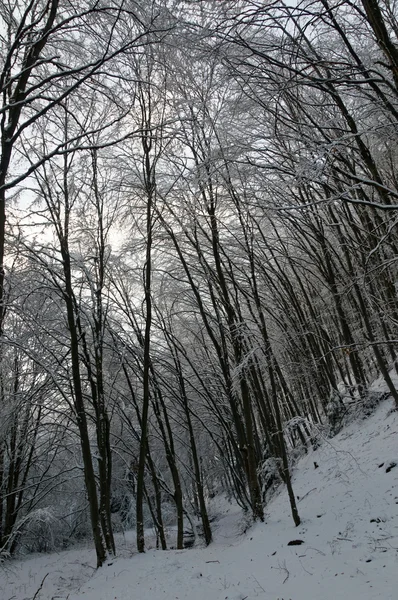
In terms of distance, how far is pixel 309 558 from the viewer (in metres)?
4.90

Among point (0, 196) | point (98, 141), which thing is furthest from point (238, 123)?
point (0, 196)

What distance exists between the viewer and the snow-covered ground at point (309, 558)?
410 centimetres

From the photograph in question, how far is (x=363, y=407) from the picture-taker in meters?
10.1

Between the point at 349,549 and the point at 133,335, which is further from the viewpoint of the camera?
the point at 133,335

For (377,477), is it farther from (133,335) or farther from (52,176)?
(52,176)

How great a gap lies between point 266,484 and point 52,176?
13.0 meters

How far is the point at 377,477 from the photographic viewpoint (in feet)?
20.9

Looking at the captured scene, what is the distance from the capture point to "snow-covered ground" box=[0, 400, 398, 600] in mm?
4102

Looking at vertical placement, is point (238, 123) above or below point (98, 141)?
below

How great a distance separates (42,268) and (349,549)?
7.70 meters

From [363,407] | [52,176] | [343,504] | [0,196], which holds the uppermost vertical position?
[52,176]

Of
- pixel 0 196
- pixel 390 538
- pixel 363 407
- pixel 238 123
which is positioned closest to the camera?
pixel 0 196

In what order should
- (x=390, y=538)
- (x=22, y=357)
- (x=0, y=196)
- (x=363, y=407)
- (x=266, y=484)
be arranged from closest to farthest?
1. (x=0, y=196)
2. (x=390, y=538)
3. (x=363, y=407)
4. (x=22, y=357)
5. (x=266, y=484)

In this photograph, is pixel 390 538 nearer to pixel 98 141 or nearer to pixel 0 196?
pixel 0 196
